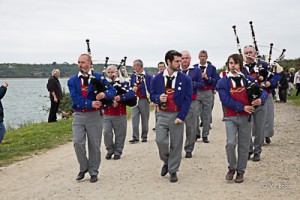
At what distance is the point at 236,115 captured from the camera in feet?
23.8

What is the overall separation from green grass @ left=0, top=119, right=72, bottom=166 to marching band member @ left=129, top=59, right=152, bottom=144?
2168 mm

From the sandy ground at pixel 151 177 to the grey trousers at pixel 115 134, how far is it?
0.29m

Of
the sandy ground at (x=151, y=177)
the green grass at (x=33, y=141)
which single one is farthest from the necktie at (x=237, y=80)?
the green grass at (x=33, y=141)

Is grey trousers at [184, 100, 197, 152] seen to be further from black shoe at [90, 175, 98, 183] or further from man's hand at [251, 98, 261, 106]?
black shoe at [90, 175, 98, 183]

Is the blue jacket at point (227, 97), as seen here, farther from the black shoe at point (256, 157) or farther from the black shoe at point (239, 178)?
the black shoe at point (256, 157)

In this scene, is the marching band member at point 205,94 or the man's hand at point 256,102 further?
the marching band member at point 205,94

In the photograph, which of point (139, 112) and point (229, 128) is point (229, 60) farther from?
point (139, 112)

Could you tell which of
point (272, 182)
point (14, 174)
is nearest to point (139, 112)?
point (14, 174)

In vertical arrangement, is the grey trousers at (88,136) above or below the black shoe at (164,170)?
above

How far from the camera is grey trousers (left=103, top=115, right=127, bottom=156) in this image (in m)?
9.48

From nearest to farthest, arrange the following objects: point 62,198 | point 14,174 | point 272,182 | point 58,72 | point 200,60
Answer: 1. point 62,198
2. point 272,182
3. point 14,174
4. point 200,60
5. point 58,72

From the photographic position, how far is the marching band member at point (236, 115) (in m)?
7.20

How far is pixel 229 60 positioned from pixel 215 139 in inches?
184

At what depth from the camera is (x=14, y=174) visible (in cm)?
836
